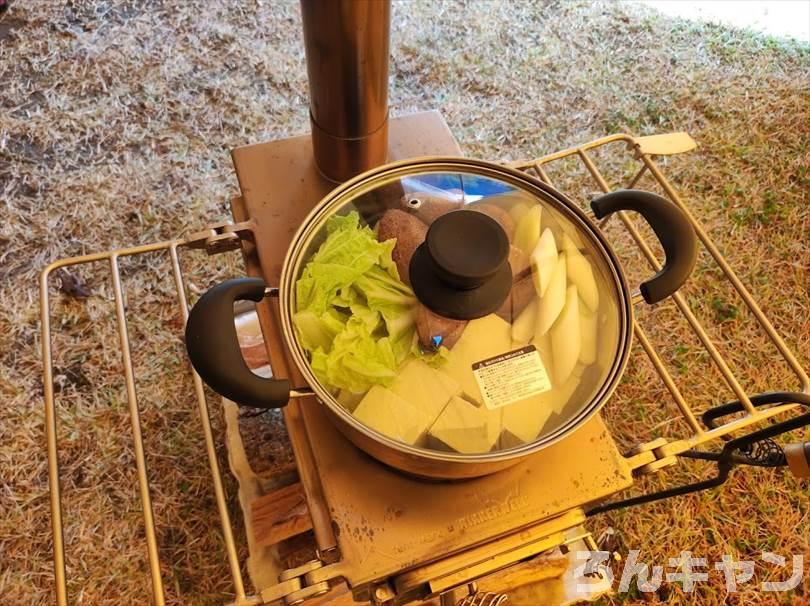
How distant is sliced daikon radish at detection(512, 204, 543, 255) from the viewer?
2.49ft

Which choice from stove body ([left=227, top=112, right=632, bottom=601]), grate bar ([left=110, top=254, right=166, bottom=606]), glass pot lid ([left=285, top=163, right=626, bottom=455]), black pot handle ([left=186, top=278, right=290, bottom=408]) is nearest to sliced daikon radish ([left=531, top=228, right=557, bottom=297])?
glass pot lid ([left=285, top=163, right=626, bottom=455])

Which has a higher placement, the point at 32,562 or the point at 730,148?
the point at 730,148

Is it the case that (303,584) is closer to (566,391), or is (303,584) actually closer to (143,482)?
(143,482)

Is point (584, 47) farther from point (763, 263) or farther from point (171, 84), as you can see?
point (171, 84)

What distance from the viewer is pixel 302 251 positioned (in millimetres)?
723

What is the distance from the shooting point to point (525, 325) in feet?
2.32

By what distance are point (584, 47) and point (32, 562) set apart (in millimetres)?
1999

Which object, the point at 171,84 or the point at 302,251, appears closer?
the point at 302,251

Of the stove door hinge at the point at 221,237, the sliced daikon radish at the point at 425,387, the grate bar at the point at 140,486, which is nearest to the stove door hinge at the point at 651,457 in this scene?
the sliced daikon radish at the point at 425,387

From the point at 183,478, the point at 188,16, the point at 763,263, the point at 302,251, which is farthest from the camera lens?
the point at 188,16

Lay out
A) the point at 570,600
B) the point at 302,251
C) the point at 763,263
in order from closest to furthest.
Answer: the point at 302,251
the point at 570,600
the point at 763,263

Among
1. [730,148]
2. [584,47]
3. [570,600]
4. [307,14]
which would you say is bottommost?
[570,600]

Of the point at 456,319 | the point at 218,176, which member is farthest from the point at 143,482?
the point at 218,176

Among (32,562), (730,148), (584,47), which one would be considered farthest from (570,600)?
(584,47)
